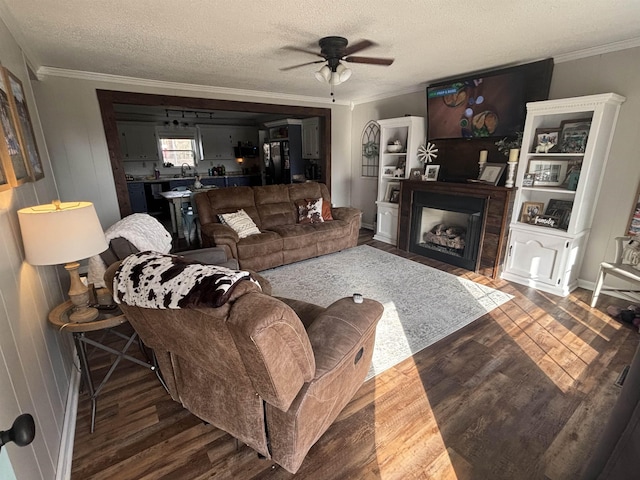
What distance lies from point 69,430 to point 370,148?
5.25 m

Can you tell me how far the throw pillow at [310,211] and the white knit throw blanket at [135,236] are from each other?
2051 millimetres

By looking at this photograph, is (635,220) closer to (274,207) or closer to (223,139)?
(274,207)

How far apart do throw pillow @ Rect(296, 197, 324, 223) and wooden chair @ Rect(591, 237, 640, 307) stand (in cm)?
312

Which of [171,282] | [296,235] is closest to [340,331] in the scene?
[171,282]

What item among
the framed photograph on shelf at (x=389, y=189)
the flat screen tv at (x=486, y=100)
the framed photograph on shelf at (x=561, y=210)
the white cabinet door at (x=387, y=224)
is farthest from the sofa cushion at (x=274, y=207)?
the framed photograph on shelf at (x=561, y=210)

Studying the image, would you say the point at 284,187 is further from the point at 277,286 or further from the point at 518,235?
the point at 518,235

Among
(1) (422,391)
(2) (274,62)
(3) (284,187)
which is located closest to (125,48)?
(2) (274,62)

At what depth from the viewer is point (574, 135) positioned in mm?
3023

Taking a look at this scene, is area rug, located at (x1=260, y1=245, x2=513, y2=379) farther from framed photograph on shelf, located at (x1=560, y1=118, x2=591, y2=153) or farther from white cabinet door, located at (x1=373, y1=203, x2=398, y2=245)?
framed photograph on shelf, located at (x1=560, y1=118, x2=591, y2=153)

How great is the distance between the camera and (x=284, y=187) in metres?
4.62

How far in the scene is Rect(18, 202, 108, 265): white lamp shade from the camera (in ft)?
4.53

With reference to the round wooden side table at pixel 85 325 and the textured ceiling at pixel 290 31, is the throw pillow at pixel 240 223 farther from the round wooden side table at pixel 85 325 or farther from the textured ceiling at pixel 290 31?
the round wooden side table at pixel 85 325

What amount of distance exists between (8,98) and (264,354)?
1961mm

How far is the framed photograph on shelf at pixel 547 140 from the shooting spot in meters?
3.14
